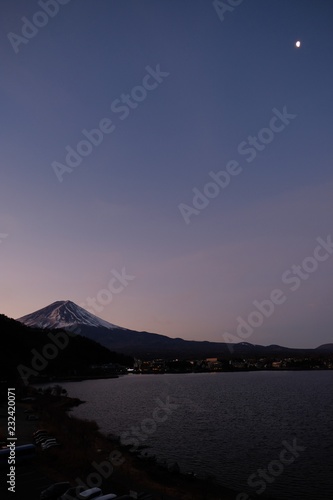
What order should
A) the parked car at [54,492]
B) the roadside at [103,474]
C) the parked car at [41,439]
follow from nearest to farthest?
1. the parked car at [54,492]
2. the roadside at [103,474]
3. the parked car at [41,439]

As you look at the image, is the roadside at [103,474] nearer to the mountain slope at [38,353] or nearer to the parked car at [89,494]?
the parked car at [89,494]

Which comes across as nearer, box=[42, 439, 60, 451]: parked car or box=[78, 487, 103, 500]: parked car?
box=[78, 487, 103, 500]: parked car

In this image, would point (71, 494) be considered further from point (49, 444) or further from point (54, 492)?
point (49, 444)

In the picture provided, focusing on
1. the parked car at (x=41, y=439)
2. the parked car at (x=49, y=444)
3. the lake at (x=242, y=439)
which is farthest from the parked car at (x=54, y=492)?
the lake at (x=242, y=439)

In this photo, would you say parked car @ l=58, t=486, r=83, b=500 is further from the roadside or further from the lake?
the lake

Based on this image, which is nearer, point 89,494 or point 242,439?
point 89,494

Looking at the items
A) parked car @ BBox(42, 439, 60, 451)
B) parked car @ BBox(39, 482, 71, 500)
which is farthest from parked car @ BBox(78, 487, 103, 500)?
parked car @ BBox(42, 439, 60, 451)

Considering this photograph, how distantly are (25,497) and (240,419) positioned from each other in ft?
129

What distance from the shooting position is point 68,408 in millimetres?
62438

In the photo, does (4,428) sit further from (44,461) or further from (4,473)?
(4,473)

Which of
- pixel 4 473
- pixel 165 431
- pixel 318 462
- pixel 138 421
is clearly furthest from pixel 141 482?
pixel 138 421

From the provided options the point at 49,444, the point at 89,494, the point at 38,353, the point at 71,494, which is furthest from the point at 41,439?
the point at 38,353

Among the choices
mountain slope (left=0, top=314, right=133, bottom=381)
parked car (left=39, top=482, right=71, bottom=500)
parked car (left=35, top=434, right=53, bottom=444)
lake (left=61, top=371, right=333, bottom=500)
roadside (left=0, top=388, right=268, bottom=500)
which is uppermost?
mountain slope (left=0, top=314, right=133, bottom=381)

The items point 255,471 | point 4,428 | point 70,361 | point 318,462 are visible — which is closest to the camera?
point 255,471
